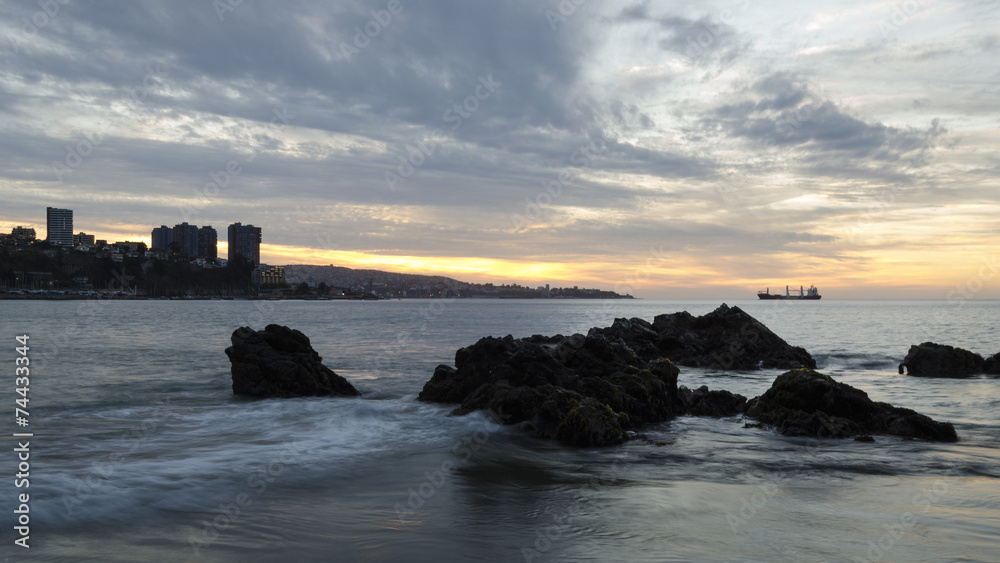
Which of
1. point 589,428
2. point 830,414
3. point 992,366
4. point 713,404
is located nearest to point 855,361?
point 992,366

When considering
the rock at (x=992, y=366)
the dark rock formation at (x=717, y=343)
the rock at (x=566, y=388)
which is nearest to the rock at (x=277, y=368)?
the rock at (x=566, y=388)

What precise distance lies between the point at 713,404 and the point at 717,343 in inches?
605

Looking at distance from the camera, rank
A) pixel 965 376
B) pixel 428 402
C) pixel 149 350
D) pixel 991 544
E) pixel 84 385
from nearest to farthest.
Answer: pixel 991 544 < pixel 428 402 < pixel 84 385 < pixel 965 376 < pixel 149 350

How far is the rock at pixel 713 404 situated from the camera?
54.3 feet

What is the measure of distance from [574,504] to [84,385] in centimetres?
2136

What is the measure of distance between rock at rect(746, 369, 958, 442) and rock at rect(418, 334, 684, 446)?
2947 millimetres

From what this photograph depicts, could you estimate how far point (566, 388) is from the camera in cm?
1517

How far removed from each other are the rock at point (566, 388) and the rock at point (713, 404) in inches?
15.5

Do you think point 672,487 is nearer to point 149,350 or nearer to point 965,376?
point 965,376

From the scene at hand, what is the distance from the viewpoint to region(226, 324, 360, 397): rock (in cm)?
1886

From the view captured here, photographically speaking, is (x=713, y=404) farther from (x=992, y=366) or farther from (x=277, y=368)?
(x=992, y=366)

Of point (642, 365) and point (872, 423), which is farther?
point (642, 365)

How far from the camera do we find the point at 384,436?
45.9ft

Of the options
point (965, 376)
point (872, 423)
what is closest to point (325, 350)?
point (872, 423)
